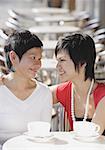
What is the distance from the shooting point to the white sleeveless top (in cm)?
224

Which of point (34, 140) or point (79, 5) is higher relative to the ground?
point (79, 5)

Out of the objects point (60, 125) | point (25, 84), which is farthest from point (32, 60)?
point (60, 125)

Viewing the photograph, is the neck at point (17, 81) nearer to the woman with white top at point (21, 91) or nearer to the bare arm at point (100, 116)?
the woman with white top at point (21, 91)

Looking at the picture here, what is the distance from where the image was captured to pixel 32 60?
228 cm

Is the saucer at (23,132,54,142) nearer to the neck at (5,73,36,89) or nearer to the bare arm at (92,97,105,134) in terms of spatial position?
the bare arm at (92,97,105,134)

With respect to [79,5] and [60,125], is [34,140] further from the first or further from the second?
[79,5]

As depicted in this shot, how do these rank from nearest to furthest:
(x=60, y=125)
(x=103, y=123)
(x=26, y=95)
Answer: (x=103, y=123) → (x=26, y=95) → (x=60, y=125)

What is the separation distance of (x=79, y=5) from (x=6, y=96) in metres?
7.75

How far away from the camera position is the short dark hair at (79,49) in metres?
2.27

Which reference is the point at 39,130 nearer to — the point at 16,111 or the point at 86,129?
the point at 86,129

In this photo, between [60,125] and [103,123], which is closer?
[103,123]

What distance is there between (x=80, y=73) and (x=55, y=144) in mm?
565

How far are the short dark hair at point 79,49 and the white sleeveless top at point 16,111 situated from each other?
0.28 meters

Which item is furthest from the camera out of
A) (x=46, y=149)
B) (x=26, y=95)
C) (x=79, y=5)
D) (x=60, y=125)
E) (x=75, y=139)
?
(x=79, y=5)
